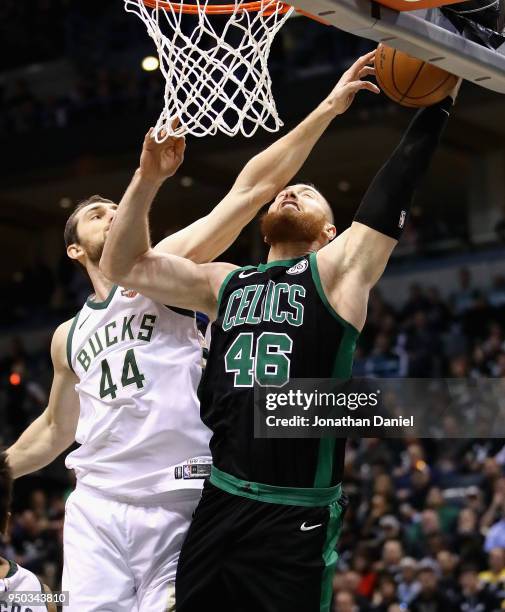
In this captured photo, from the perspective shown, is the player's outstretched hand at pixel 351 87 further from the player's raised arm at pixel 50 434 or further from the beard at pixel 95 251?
the player's raised arm at pixel 50 434

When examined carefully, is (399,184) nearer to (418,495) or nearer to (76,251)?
(76,251)

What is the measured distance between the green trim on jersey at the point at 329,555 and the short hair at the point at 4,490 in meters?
1.15

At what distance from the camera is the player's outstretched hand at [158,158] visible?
12.7 feet

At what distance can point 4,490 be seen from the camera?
4.08 m

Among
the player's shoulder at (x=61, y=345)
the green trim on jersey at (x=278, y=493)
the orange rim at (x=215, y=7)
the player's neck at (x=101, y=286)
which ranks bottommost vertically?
the green trim on jersey at (x=278, y=493)

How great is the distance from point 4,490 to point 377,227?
1634 mm

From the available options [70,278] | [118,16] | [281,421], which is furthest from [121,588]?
[118,16]

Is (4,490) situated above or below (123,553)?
above

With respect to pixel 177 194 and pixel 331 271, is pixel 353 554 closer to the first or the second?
pixel 331 271

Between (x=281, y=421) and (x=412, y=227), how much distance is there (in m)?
13.7

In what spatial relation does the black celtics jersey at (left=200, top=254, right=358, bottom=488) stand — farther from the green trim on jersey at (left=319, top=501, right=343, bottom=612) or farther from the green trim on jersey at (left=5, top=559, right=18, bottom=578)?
the green trim on jersey at (left=5, top=559, right=18, bottom=578)

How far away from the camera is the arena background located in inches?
384

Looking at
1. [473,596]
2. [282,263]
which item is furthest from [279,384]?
[473,596]

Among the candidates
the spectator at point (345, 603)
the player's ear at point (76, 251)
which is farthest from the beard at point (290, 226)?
the spectator at point (345, 603)
